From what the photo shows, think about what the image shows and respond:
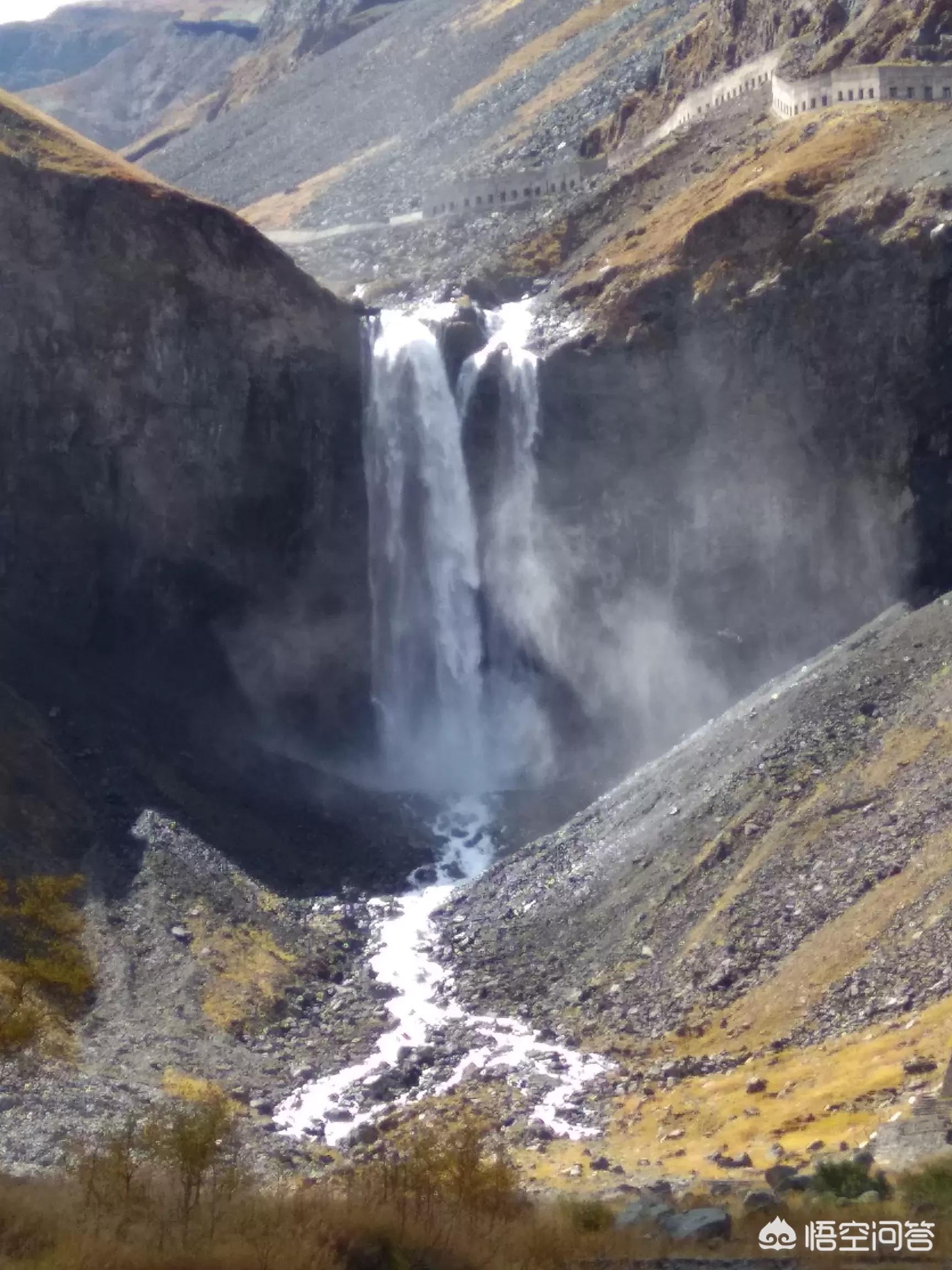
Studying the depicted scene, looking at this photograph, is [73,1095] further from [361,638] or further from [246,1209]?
[361,638]

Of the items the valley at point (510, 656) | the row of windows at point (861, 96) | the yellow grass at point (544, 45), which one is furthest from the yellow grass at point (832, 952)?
the yellow grass at point (544, 45)

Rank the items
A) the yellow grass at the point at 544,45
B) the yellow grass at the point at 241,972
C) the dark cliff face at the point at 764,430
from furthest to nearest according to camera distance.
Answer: the yellow grass at the point at 544,45 < the dark cliff face at the point at 764,430 < the yellow grass at the point at 241,972

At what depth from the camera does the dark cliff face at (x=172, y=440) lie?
5803cm

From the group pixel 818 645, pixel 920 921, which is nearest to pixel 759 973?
pixel 920 921

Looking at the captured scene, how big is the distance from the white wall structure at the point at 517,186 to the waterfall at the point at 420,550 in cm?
2341

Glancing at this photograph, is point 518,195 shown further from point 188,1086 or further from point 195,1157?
point 195,1157

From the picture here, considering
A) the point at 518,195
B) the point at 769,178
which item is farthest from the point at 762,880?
the point at 518,195

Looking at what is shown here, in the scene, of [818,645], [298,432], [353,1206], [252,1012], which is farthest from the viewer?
[298,432]

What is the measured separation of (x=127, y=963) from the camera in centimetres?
4297

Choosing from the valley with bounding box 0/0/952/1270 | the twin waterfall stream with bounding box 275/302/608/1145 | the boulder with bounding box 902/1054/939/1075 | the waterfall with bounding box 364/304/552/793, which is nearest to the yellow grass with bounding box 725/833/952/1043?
the valley with bounding box 0/0/952/1270

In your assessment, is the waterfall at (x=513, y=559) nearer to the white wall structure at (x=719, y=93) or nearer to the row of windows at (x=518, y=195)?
the row of windows at (x=518, y=195)

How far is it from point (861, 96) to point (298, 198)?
49186 mm

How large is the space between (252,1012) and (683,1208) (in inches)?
789

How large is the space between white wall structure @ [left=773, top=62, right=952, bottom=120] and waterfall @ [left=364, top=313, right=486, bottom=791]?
22078 millimetres
